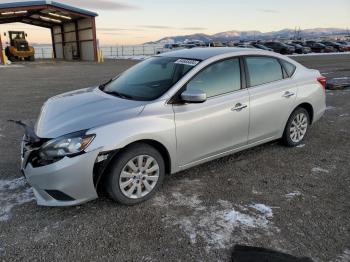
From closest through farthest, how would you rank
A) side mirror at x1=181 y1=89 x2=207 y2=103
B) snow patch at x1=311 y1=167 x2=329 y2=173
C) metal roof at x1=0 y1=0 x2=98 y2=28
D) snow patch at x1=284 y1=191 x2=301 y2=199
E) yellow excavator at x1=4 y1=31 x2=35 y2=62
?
side mirror at x1=181 y1=89 x2=207 y2=103 < snow patch at x1=284 y1=191 x2=301 y2=199 < snow patch at x1=311 y1=167 x2=329 y2=173 < metal roof at x1=0 y1=0 x2=98 y2=28 < yellow excavator at x1=4 y1=31 x2=35 y2=62

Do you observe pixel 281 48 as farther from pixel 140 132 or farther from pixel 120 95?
pixel 140 132

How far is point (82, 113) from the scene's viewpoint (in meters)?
3.68

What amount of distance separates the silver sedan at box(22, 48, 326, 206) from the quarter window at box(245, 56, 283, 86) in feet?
0.05

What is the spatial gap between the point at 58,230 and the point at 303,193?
2698 mm

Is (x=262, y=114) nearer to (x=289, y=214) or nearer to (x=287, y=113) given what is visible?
(x=287, y=113)

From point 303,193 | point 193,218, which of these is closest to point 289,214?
point 303,193

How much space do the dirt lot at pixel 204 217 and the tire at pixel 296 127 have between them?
17.9 inches

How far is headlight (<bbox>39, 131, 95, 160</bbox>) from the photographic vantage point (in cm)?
323

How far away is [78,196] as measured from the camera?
3320 millimetres

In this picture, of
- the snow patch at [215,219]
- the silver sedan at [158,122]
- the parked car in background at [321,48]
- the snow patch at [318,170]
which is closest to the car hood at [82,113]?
the silver sedan at [158,122]

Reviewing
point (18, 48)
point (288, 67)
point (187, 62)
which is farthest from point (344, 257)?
point (18, 48)

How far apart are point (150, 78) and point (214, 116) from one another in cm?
104

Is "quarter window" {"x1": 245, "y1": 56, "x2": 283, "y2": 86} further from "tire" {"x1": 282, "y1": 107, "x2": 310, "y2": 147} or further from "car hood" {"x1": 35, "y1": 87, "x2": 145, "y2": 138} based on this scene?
"car hood" {"x1": 35, "y1": 87, "x2": 145, "y2": 138}

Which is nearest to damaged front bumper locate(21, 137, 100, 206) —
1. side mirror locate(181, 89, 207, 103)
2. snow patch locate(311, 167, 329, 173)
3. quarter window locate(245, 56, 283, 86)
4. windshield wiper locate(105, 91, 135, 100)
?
windshield wiper locate(105, 91, 135, 100)
